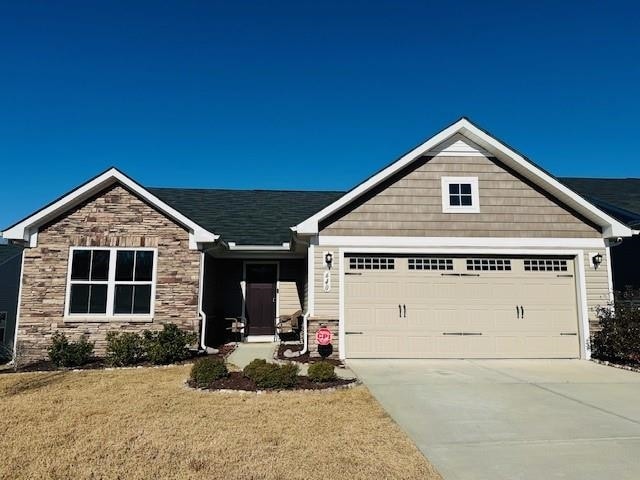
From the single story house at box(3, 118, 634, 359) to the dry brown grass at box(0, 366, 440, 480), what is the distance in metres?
3.36

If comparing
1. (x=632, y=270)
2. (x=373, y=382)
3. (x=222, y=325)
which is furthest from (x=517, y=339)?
(x=222, y=325)

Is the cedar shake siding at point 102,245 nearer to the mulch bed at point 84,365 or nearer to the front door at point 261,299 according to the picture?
the mulch bed at point 84,365

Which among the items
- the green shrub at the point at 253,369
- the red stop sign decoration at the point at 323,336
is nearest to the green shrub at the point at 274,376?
the green shrub at the point at 253,369

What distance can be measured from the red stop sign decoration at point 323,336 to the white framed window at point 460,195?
397cm

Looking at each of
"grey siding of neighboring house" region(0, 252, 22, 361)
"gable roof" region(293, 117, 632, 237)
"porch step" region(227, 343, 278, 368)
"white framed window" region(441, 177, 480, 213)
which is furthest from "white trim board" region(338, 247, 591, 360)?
"grey siding of neighboring house" region(0, 252, 22, 361)

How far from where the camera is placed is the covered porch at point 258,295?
1333 centimetres

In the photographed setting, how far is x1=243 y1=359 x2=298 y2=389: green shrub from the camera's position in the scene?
7.18 meters

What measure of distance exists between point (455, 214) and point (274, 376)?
605cm

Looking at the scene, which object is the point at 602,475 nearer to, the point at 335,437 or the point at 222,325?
the point at 335,437

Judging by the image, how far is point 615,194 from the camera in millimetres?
15742

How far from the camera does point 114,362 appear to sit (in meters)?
9.53

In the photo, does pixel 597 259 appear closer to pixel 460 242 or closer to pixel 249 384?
pixel 460 242

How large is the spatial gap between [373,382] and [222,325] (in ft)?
21.4

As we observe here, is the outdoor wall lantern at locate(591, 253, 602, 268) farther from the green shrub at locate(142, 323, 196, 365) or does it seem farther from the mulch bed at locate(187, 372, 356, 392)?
the green shrub at locate(142, 323, 196, 365)
